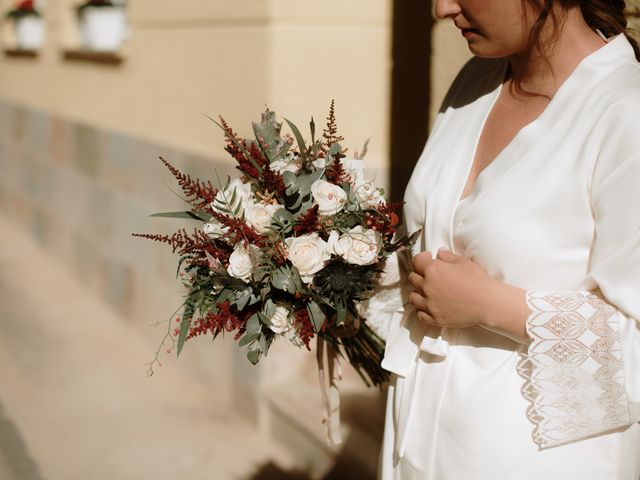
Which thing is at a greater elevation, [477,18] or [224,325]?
[477,18]

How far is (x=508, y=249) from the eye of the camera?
1.64m

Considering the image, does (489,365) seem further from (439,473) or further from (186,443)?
(186,443)

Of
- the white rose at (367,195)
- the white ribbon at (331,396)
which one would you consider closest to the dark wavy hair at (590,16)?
the white rose at (367,195)

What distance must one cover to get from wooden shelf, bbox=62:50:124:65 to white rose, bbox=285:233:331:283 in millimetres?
4545

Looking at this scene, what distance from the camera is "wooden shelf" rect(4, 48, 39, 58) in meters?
8.14

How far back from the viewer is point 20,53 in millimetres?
8555

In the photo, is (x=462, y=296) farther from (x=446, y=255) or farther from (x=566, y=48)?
(x=566, y=48)

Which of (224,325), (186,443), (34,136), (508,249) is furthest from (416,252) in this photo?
(34,136)

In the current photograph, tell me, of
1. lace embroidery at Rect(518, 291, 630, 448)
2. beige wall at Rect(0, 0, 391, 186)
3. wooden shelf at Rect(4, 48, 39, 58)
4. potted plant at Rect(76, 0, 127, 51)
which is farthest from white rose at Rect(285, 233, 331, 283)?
wooden shelf at Rect(4, 48, 39, 58)

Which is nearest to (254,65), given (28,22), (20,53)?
(20,53)

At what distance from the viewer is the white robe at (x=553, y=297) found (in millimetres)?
1503

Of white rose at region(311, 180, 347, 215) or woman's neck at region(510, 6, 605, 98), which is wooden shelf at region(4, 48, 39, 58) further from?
woman's neck at region(510, 6, 605, 98)

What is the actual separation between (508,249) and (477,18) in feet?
1.74

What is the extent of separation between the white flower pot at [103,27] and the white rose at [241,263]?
17.1ft
